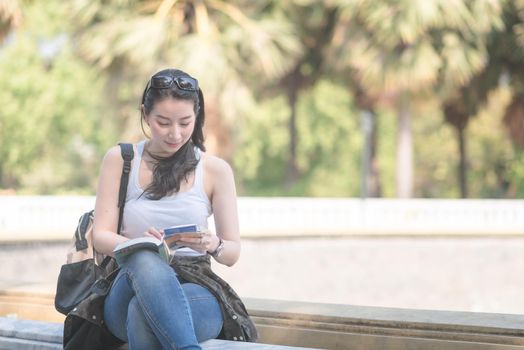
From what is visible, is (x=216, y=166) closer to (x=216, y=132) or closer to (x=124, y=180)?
(x=124, y=180)

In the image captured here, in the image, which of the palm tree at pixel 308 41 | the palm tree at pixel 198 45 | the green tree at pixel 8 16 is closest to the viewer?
the green tree at pixel 8 16

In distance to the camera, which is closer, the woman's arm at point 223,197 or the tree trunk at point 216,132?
the woman's arm at point 223,197

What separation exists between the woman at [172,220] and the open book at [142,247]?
0.02 meters

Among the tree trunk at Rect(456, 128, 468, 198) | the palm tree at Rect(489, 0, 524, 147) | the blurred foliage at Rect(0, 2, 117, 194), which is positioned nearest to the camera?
the palm tree at Rect(489, 0, 524, 147)

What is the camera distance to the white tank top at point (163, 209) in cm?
307

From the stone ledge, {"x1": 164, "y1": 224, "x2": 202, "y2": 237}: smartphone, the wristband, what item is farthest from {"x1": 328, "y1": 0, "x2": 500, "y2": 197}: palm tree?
{"x1": 164, "y1": 224, "x2": 202, "y2": 237}: smartphone

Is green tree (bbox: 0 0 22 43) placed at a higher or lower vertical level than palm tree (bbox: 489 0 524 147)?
higher

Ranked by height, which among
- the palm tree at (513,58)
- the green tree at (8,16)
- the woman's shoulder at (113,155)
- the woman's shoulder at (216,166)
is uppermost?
the green tree at (8,16)

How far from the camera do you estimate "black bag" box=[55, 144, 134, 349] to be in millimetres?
2984

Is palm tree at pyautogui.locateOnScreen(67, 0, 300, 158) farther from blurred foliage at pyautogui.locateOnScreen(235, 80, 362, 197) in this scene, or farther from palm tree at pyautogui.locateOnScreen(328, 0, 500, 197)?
blurred foliage at pyautogui.locateOnScreen(235, 80, 362, 197)

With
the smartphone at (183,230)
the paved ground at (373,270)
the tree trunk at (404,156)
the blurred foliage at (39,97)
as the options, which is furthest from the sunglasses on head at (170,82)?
the blurred foliage at (39,97)

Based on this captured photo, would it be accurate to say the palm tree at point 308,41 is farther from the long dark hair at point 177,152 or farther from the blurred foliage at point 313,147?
the long dark hair at point 177,152

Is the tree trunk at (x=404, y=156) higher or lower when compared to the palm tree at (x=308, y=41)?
lower

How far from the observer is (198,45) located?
15.0 meters
